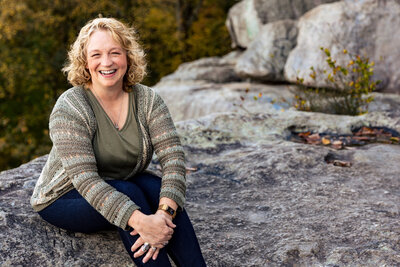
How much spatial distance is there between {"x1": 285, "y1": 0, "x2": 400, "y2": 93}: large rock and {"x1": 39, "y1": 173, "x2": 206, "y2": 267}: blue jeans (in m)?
4.95

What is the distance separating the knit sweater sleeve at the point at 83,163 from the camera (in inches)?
83.0

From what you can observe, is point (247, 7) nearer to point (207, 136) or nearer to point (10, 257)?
point (207, 136)

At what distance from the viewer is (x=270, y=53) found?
8680 mm

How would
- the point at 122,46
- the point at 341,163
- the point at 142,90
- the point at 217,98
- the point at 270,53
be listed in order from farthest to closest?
1. the point at 270,53
2. the point at 217,98
3. the point at 341,163
4. the point at 142,90
5. the point at 122,46

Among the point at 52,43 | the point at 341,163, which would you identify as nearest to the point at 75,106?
the point at 341,163

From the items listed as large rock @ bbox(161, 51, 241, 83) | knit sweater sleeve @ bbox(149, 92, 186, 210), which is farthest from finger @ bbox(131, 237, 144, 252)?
large rock @ bbox(161, 51, 241, 83)

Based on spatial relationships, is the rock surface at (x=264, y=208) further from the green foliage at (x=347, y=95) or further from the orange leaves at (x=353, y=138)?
the green foliage at (x=347, y=95)

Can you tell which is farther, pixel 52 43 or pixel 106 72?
pixel 52 43

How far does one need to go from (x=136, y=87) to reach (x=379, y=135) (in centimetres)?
285

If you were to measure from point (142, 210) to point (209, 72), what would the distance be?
25.7 feet

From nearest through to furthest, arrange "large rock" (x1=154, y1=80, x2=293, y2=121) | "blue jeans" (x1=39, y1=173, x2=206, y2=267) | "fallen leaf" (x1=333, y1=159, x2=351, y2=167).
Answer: "blue jeans" (x1=39, y1=173, x2=206, y2=267) → "fallen leaf" (x1=333, y1=159, x2=351, y2=167) → "large rock" (x1=154, y1=80, x2=293, y2=121)

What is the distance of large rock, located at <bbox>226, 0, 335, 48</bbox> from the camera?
9.78 meters

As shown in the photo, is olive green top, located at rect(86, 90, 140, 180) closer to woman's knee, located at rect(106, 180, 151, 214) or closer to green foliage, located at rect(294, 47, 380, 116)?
woman's knee, located at rect(106, 180, 151, 214)

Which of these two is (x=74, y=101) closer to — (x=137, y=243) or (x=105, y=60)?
(x=105, y=60)
